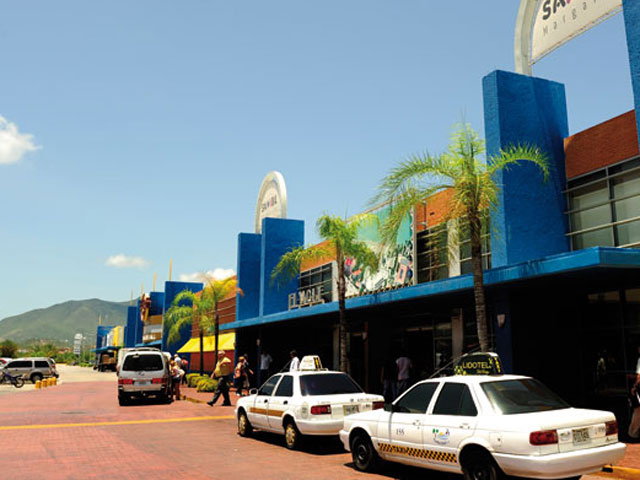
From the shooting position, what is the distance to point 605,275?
12734mm

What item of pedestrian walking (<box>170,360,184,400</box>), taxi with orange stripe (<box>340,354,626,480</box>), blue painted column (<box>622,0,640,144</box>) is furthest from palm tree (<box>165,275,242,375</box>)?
taxi with orange stripe (<box>340,354,626,480</box>)

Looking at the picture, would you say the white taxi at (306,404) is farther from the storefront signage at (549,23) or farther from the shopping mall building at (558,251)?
the storefront signage at (549,23)

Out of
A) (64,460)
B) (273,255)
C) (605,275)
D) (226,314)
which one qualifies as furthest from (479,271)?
(226,314)

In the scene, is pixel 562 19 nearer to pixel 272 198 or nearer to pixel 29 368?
pixel 272 198

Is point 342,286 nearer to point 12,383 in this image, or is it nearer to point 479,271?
point 479,271

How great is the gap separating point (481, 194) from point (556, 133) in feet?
16.8

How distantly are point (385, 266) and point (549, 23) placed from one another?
10.6m

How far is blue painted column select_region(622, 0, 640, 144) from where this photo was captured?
1279cm

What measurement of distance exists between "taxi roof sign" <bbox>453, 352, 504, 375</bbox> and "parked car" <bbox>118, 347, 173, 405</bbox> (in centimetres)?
1471

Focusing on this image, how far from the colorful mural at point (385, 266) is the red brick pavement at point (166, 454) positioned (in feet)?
28.0

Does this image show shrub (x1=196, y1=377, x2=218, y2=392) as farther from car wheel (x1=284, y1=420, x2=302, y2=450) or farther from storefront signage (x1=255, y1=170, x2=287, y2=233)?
car wheel (x1=284, y1=420, x2=302, y2=450)

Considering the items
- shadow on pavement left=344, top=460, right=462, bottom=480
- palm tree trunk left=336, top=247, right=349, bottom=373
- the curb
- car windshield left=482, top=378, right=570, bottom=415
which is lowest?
shadow on pavement left=344, top=460, right=462, bottom=480

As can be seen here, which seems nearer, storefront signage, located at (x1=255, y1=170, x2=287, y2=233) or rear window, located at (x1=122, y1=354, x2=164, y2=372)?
rear window, located at (x1=122, y1=354, x2=164, y2=372)

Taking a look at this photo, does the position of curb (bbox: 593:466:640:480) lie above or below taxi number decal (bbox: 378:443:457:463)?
below
